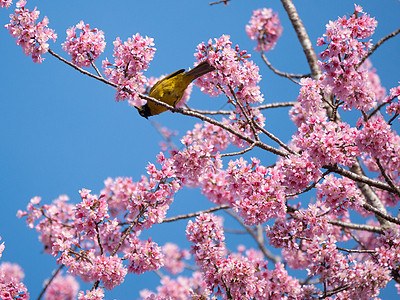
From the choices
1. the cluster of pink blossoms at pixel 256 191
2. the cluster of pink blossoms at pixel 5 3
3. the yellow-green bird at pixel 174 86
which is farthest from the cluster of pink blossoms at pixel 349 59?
the cluster of pink blossoms at pixel 5 3

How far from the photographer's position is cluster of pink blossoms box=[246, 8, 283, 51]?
9.60 metres

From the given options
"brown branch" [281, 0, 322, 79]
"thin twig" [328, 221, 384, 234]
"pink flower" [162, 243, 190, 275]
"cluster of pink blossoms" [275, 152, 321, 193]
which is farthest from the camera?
"pink flower" [162, 243, 190, 275]

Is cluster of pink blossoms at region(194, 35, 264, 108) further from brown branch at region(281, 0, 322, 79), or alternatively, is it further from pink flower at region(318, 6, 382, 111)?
brown branch at region(281, 0, 322, 79)

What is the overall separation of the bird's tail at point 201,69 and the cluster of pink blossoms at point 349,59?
1.39m

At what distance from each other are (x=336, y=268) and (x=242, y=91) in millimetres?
2830

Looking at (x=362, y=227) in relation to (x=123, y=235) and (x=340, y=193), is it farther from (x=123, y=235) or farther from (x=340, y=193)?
(x=123, y=235)

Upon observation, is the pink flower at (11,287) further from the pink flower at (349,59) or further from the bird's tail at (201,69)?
the pink flower at (349,59)

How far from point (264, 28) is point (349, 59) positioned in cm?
540

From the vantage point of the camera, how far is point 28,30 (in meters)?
4.75

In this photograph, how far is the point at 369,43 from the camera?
4.77 m

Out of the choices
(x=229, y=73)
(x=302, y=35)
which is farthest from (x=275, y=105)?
(x=229, y=73)

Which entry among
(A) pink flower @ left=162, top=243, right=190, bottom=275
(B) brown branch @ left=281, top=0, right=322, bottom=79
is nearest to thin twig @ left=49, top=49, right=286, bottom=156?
(B) brown branch @ left=281, top=0, right=322, bottom=79

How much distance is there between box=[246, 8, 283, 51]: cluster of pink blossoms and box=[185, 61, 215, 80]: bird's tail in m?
4.59

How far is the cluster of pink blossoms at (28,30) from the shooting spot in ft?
15.6
